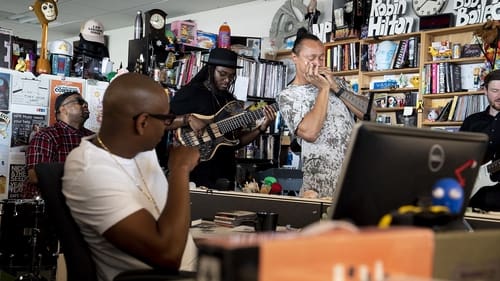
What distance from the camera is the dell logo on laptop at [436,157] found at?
1131 millimetres

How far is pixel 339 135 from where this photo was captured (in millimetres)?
2873

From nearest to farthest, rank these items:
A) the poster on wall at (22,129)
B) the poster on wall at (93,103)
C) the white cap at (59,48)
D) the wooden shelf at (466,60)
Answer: the poster on wall at (22,129) < the white cap at (59,48) < the poster on wall at (93,103) < the wooden shelf at (466,60)

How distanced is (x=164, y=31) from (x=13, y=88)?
73.2 inches

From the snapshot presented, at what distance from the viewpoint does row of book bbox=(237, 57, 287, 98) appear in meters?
6.11

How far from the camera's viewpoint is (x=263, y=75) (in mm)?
6254

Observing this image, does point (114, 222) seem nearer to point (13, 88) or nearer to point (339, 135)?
point (339, 135)

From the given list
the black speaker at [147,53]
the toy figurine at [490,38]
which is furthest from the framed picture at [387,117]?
the black speaker at [147,53]

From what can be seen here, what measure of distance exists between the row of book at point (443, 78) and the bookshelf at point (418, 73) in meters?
0.01

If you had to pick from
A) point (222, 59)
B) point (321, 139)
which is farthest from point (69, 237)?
point (222, 59)

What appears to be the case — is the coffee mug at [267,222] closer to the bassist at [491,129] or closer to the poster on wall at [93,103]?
the bassist at [491,129]

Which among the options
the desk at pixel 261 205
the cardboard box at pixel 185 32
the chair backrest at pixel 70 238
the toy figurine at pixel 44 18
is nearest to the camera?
the chair backrest at pixel 70 238

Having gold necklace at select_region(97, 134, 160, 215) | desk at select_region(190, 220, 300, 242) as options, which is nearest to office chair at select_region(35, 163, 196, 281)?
gold necklace at select_region(97, 134, 160, 215)

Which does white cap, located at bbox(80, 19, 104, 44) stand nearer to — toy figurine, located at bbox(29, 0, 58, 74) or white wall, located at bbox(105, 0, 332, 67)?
toy figurine, located at bbox(29, 0, 58, 74)

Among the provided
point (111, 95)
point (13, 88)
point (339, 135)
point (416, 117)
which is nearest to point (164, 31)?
point (13, 88)
